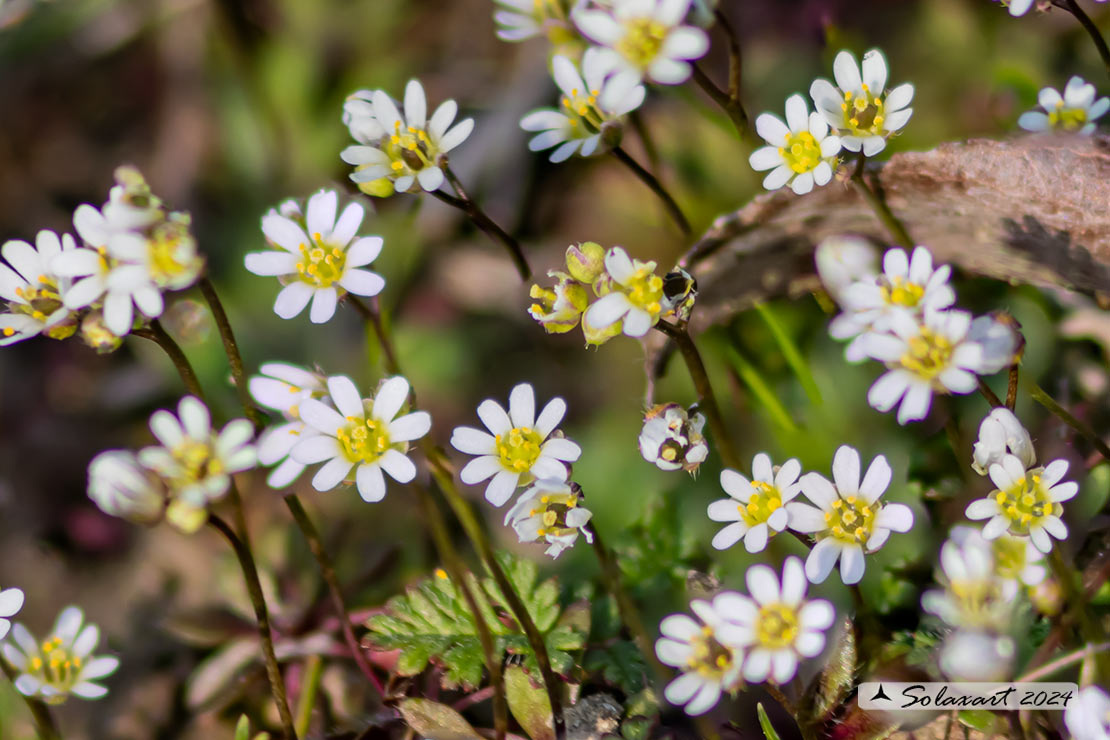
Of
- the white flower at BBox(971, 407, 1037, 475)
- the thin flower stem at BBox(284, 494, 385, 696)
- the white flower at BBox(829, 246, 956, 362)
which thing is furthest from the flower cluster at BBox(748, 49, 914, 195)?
the thin flower stem at BBox(284, 494, 385, 696)

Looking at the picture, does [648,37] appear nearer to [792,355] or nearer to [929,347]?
[929,347]

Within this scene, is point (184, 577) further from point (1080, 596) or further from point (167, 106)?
point (1080, 596)

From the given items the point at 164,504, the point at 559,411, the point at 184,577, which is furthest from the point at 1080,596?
the point at 184,577

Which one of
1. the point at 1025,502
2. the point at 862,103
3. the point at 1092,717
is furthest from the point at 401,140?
the point at 1092,717

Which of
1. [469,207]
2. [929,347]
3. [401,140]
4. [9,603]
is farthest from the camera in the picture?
[469,207]

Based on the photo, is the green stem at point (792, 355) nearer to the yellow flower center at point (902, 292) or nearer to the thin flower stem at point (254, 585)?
the yellow flower center at point (902, 292)

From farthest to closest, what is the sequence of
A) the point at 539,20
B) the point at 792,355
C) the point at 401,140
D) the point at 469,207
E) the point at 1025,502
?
1. the point at 792,355
2. the point at 539,20
3. the point at 469,207
4. the point at 401,140
5. the point at 1025,502
